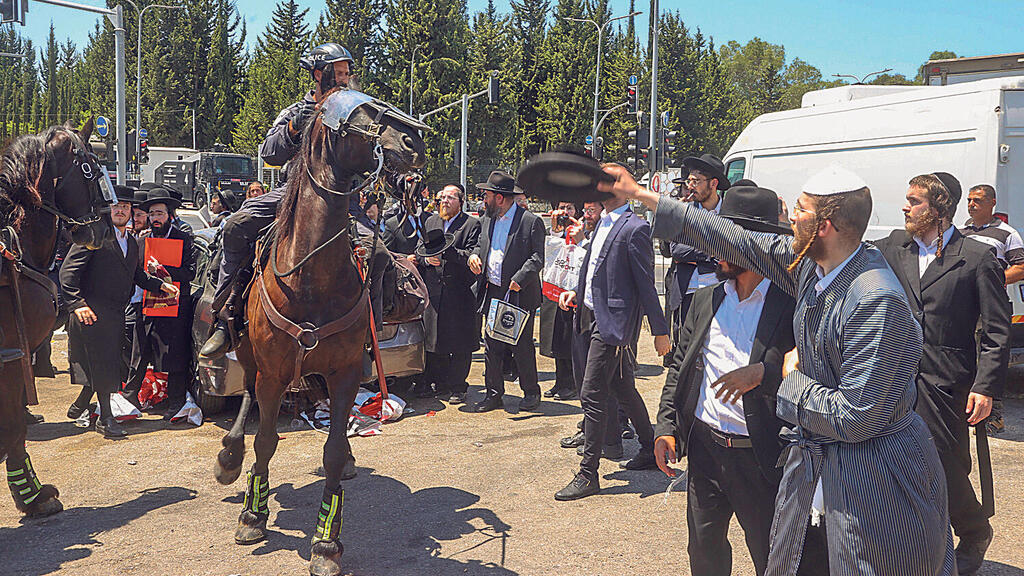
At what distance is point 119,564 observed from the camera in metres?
4.71

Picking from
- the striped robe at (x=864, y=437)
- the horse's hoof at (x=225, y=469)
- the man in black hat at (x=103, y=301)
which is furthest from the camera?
the man in black hat at (x=103, y=301)

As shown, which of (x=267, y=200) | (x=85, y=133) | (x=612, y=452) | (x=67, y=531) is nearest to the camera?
(x=67, y=531)

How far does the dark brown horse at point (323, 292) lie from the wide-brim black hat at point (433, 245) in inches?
153

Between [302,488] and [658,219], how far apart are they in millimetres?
3994

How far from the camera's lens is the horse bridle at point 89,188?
18.0 ft

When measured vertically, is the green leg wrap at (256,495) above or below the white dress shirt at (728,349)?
below

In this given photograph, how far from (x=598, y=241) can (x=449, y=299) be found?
127 inches

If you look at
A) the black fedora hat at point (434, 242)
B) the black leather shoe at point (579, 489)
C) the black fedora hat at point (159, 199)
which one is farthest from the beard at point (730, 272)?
A: the black fedora hat at point (159, 199)

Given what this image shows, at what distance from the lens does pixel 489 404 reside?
862 centimetres

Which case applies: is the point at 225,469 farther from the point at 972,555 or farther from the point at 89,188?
the point at 972,555

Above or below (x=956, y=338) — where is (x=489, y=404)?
below

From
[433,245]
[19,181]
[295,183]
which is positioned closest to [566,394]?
[433,245]

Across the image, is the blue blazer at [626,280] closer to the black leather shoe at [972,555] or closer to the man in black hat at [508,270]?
the black leather shoe at [972,555]

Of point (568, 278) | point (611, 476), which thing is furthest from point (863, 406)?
point (568, 278)
